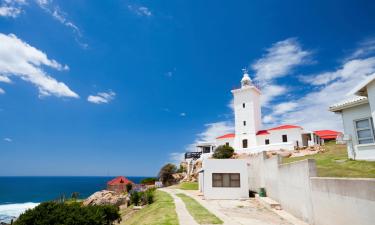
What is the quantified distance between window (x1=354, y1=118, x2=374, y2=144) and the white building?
23.5 metres

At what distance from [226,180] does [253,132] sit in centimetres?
2149

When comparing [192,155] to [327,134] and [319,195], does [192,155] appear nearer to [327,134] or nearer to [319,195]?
[327,134]

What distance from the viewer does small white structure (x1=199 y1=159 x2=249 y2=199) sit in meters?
23.6

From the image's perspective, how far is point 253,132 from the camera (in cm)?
4397

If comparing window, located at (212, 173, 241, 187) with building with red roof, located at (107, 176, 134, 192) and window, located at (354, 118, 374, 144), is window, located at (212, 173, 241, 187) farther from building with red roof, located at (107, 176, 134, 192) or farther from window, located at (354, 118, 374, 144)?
building with red roof, located at (107, 176, 134, 192)

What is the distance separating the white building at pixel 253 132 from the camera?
3975 centimetres

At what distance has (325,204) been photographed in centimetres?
987

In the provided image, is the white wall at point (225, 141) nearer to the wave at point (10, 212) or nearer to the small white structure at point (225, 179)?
the small white structure at point (225, 179)

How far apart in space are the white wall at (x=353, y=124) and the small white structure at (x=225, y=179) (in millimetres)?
10090

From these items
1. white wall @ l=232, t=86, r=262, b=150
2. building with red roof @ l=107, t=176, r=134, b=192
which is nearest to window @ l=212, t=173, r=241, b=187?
white wall @ l=232, t=86, r=262, b=150

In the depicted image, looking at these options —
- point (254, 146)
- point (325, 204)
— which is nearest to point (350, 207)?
point (325, 204)

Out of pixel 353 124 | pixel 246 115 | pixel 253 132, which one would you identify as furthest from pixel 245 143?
pixel 353 124

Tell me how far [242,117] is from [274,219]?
108 feet

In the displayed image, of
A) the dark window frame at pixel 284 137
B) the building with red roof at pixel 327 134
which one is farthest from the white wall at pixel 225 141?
the building with red roof at pixel 327 134
